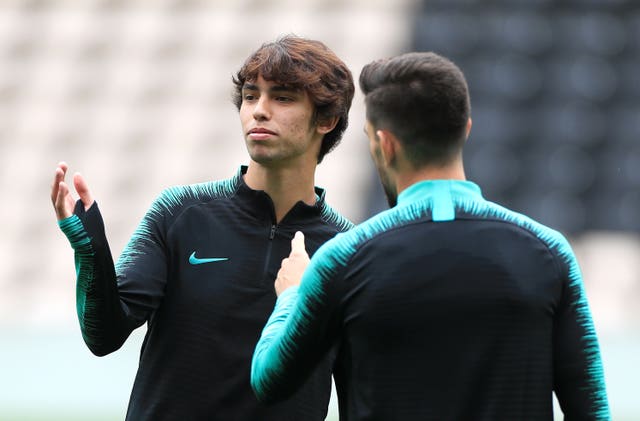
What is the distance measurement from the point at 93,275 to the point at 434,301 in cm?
90

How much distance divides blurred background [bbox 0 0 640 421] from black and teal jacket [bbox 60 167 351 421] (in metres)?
5.52

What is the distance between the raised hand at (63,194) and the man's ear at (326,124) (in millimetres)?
713

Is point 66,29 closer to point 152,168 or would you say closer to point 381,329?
point 152,168

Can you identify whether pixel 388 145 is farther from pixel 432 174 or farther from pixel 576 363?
pixel 576 363

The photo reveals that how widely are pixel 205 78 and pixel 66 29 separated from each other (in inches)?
65.5

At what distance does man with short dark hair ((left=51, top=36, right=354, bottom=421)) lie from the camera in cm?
313

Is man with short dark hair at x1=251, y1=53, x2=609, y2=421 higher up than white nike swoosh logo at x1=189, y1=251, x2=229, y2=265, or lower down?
lower down

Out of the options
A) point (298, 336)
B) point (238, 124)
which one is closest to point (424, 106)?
point (298, 336)

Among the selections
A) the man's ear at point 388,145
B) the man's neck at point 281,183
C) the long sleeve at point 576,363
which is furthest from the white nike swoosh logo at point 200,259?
the long sleeve at point 576,363

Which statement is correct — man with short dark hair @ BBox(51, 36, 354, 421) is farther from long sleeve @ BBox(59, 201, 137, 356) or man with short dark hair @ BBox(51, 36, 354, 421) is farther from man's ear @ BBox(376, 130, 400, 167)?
man's ear @ BBox(376, 130, 400, 167)

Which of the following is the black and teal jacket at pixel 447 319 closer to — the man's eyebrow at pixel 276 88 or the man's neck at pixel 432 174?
the man's neck at pixel 432 174

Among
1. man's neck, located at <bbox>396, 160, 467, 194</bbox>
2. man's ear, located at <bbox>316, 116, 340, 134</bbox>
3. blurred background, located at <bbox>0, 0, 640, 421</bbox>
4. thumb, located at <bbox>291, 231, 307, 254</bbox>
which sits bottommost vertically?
thumb, located at <bbox>291, 231, 307, 254</bbox>

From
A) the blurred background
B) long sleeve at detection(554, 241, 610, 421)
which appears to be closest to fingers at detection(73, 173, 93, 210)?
long sleeve at detection(554, 241, 610, 421)

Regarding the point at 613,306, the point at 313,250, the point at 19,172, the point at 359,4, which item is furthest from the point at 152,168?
the point at 313,250
